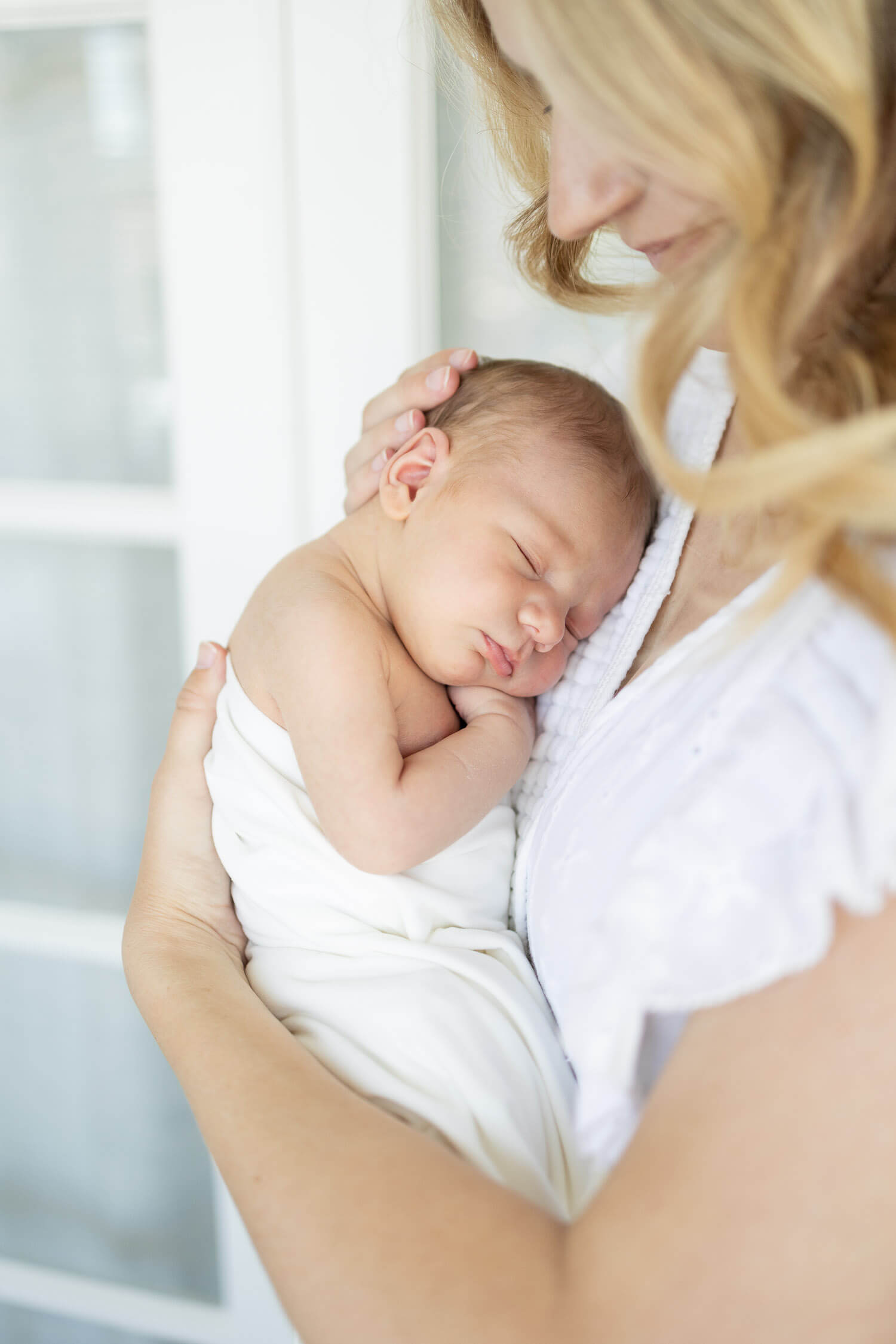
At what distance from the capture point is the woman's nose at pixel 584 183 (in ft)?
2.01

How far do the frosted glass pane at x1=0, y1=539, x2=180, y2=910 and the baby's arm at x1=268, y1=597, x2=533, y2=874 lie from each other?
65cm

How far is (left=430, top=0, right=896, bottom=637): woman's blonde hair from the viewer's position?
478 millimetres

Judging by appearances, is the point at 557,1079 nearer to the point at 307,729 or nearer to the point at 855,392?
the point at 307,729

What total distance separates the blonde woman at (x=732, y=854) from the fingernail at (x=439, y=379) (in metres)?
0.31

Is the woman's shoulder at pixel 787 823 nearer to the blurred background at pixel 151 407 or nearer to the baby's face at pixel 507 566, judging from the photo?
the baby's face at pixel 507 566

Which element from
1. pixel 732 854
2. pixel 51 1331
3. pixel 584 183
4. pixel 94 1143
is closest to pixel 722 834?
pixel 732 854

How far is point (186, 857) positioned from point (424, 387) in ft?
1.60

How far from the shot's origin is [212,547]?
1.30 m

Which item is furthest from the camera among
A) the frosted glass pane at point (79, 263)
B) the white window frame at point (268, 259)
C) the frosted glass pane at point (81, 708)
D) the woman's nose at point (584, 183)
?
the frosted glass pane at point (81, 708)

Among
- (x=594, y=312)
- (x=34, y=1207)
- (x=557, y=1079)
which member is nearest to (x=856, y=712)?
(x=557, y=1079)

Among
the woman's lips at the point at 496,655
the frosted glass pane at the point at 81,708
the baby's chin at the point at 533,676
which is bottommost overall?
the frosted glass pane at the point at 81,708

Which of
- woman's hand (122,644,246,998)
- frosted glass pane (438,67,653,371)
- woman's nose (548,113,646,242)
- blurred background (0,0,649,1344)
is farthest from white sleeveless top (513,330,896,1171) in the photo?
frosted glass pane (438,67,653,371)

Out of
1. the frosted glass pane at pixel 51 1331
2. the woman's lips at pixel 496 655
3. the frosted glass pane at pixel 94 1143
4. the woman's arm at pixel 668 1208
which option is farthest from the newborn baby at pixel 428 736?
the frosted glass pane at pixel 51 1331

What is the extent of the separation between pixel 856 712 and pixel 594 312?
2.21 ft
